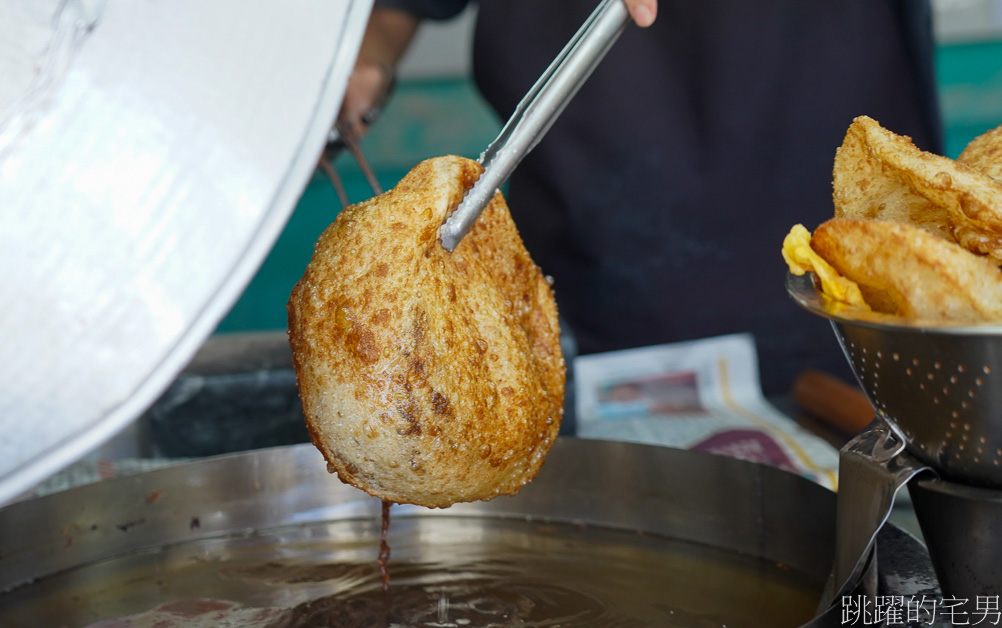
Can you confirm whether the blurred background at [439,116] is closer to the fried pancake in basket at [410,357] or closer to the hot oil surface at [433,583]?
the hot oil surface at [433,583]

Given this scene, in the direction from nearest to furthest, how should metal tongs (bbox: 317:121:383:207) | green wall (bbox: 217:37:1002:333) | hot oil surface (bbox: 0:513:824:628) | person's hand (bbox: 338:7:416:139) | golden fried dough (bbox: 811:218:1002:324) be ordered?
golden fried dough (bbox: 811:218:1002:324), hot oil surface (bbox: 0:513:824:628), metal tongs (bbox: 317:121:383:207), person's hand (bbox: 338:7:416:139), green wall (bbox: 217:37:1002:333)

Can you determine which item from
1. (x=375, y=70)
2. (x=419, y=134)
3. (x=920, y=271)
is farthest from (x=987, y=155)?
(x=419, y=134)

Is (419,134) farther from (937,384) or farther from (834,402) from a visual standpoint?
(937,384)

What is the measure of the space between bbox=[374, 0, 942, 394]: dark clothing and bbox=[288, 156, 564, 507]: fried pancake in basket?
3.51 ft

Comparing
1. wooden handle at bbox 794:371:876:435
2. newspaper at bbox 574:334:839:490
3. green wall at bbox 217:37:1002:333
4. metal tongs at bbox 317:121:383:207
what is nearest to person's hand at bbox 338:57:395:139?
metal tongs at bbox 317:121:383:207

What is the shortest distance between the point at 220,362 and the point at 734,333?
0.99 m

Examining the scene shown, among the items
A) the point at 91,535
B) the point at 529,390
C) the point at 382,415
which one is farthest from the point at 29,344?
the point at 91,535

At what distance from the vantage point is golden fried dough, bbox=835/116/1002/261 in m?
0.55

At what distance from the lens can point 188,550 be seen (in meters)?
0.95

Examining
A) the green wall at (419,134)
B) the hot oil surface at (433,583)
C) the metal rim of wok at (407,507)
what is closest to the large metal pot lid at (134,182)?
the hot oil surface at (433,583)

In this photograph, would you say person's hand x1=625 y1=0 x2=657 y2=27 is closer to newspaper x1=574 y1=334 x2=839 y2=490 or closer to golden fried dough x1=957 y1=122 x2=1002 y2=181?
golden fried dough x1=957 y1=122 x2=1002 y2=181

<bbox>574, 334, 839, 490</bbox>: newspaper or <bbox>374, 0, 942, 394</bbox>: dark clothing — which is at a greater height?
<bbox>374, 0, 942, 394</bbox>: dark clothing

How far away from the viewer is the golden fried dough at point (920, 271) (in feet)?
1.61

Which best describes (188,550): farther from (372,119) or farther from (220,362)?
(372,119)
